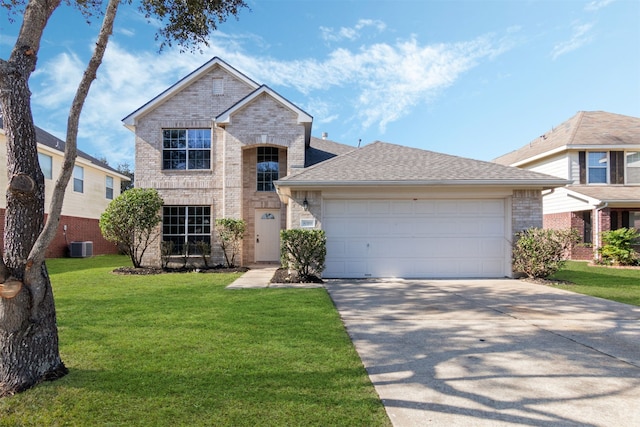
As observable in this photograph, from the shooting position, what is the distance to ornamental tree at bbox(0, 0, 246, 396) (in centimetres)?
320

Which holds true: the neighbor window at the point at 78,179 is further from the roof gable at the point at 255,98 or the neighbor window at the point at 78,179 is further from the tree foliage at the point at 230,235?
the roof gable at the point at 255,98

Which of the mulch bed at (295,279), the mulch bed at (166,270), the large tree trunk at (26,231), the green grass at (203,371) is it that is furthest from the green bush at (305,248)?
the large tree trunk at (26,231)

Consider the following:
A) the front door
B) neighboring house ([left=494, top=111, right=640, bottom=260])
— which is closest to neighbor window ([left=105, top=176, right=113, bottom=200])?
the front door

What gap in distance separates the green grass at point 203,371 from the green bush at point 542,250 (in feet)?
21.2

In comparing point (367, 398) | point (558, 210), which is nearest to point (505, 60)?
point (558, 210)

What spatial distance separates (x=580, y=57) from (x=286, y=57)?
33.6ft

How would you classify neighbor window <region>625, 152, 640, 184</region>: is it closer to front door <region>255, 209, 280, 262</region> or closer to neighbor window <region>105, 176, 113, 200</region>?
front door <region>255, 209, 280, 262</region>

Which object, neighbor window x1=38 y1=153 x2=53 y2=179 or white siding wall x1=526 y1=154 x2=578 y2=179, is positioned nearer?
white siding wall x1=526 y1=154 x2=578 y2=179

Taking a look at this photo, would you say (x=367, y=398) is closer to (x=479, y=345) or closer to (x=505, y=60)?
(x=479, y=345)

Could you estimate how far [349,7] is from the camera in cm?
1147

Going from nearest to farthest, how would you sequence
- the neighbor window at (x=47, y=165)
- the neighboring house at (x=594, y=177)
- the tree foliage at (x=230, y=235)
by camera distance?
the tree foliage at (x=230, y=235)
the neighboring house at (x=594, y=177)
the neighbor window at (x=47, y=165)

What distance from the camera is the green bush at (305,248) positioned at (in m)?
9.61

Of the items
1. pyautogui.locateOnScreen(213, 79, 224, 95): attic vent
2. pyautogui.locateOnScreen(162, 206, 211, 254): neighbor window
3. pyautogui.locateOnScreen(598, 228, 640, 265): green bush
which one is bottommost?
pyautogui.locateOnScreen(598, 228, 640, 265): green bush

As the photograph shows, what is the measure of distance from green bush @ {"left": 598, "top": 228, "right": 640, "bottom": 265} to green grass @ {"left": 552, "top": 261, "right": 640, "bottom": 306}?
1360 millimetres
